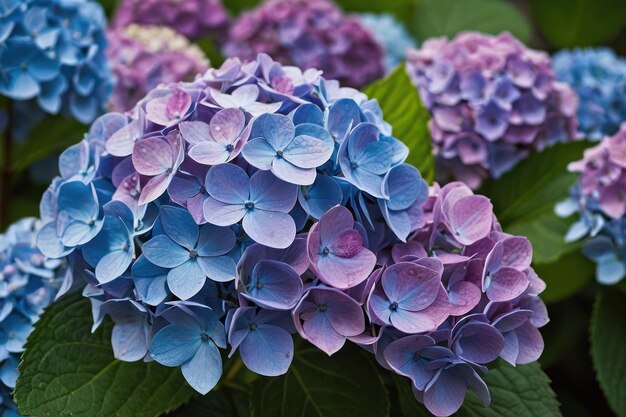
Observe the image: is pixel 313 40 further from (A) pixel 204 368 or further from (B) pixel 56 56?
(A) pixel 204 368

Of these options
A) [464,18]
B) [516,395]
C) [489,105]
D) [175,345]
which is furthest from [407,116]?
[464,18]

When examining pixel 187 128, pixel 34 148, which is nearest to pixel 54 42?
pixel 34 148

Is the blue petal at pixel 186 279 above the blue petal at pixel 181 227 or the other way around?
the other way around

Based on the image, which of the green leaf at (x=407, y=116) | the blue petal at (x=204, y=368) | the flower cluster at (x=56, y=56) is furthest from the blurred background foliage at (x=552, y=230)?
the blue petal at (x=204, y=368)

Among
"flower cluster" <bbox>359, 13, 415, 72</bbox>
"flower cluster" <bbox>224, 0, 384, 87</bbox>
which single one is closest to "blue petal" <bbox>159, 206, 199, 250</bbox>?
"flower cluster" <bbox>224, 0, 384, 87</bbox>

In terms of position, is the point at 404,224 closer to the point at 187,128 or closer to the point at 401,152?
the point at 401,152

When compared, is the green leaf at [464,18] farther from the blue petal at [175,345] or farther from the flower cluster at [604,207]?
the blue petal at [175,345]

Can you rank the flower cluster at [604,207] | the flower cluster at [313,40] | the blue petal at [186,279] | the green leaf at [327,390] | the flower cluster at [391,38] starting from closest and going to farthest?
the blue petal at [186,279] < the green leaf at [327,390] < the flower cluster at [604,207] < the flower cluster at [313,40] < the flower cluster at [391,38]
